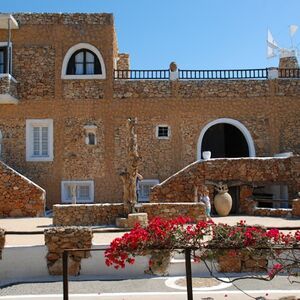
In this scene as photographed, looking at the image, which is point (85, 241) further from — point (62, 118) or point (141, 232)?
point (62, 118)

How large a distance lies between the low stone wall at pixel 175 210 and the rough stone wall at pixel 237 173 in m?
3.37

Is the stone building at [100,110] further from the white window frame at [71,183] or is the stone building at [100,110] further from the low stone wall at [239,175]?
the low stone wall at [239,175]

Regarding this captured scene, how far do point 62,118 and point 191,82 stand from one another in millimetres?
6729

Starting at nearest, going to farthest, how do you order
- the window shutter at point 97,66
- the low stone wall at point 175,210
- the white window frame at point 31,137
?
the low stone wall at point 175,210 < the white window frame at point 31,137 < the window shutter at point 97,66

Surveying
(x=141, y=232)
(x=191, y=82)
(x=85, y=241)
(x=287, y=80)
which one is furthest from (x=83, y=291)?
(x=287, y=80)

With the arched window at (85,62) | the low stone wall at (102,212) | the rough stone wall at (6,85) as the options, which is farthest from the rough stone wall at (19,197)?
the arched window at (85,62)

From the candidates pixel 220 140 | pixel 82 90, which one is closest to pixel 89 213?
pixel 82 90

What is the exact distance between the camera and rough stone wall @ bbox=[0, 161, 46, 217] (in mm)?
19109

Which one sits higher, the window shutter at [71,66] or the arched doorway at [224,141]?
the window shutter at [71,66]

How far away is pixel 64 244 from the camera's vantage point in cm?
920

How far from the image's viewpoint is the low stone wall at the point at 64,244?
9172 millimetres

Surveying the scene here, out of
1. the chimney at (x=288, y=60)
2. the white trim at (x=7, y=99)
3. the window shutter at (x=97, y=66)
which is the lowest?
the white trim at (x=7, y=99)

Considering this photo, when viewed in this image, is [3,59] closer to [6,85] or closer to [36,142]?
[6,85]

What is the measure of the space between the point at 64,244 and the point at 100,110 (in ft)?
43.8
